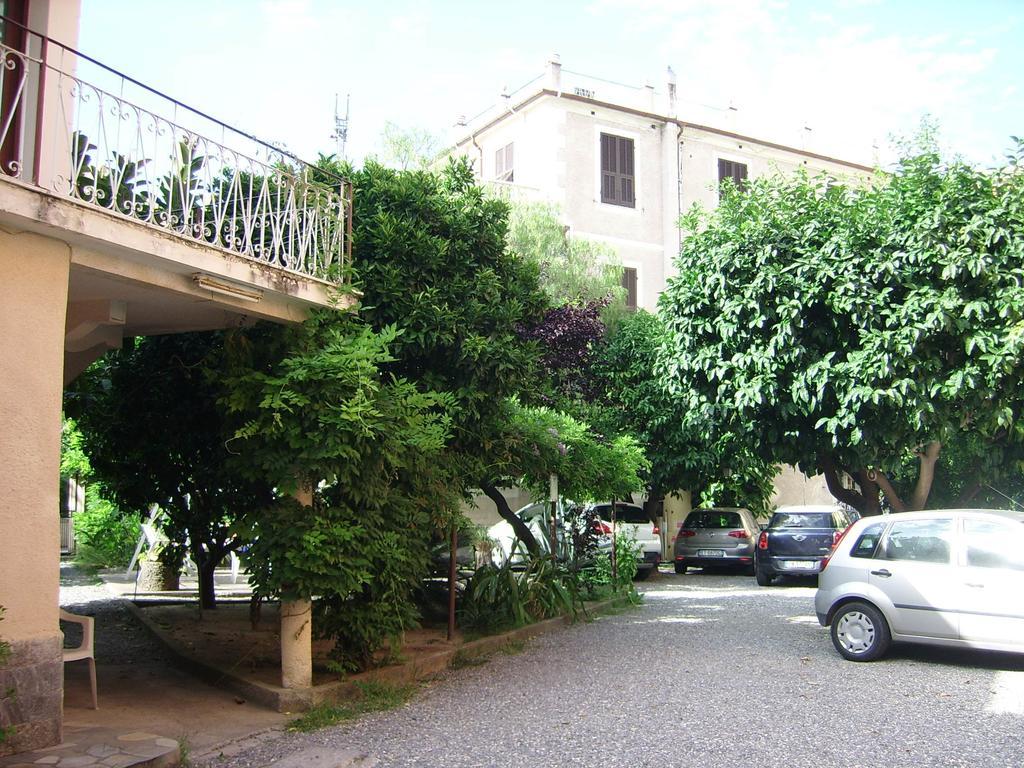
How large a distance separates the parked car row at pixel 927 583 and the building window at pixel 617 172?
17815mm

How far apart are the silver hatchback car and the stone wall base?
23.8 ft

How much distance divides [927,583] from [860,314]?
5.18 meters

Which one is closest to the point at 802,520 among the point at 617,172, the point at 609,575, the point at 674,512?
the point at 609,575

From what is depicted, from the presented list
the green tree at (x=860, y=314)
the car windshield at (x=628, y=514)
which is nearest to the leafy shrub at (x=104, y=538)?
the car windshield at (x=628, y=514)

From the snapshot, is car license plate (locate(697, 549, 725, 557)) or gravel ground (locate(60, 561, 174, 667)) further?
car license plate (locate(697, 549, 725, 557))

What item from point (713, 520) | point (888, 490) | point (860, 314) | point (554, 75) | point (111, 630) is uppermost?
point (554, 75)

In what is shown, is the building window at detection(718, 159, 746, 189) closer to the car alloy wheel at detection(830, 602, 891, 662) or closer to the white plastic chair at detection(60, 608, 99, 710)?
the car alloy wheel at detection(830, 602, 891, 662)

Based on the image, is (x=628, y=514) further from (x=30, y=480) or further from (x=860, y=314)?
(x=30, y=480)

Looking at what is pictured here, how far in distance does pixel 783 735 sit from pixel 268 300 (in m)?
5.18

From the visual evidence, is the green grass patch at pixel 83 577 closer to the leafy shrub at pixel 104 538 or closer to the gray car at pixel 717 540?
the leafy shrub at pixel 104 538

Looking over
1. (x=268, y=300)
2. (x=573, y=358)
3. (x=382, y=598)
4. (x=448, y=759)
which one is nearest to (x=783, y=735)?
(x=448, y=759)

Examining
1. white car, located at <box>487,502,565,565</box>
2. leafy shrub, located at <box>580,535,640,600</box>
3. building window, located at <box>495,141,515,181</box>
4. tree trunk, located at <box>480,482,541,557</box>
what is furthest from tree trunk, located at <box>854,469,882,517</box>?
building window, located at <box>495,141,515,181</box>

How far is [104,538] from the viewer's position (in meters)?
20.9

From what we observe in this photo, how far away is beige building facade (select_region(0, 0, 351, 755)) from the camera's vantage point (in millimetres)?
5898
